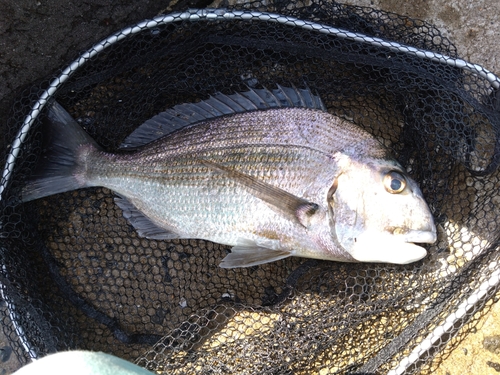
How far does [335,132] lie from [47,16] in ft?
5.21

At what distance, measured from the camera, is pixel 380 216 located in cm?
209

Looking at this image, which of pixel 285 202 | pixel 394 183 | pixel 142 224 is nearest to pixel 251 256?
pixel 285 202

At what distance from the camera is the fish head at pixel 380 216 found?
82.0 inches

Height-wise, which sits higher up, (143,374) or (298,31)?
(298,31)

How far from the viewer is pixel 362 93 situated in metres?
2.45

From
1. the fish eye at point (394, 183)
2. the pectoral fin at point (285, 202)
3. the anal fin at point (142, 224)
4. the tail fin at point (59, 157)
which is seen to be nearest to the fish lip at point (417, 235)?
the fish eye at point (394, 183)

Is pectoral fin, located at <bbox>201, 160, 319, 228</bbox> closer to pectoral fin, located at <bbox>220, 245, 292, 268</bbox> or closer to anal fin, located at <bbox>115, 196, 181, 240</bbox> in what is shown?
pectoral fin, located at <bbox>220, 245, 292, 268</bbox>

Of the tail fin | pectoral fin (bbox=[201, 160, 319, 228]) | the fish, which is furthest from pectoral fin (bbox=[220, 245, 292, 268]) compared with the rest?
the tail fin

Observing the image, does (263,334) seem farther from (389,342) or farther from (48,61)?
(48,61)

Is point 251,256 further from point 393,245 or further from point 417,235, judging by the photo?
point 417,235

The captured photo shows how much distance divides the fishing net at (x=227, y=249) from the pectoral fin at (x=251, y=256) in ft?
0.96

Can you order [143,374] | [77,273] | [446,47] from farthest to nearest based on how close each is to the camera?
[77,273], [446,47], [143,374]

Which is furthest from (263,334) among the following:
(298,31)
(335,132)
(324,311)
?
(298,31)

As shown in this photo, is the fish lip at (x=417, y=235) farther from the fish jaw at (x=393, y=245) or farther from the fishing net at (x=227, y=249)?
the fishing net at (x=227, y=249)
